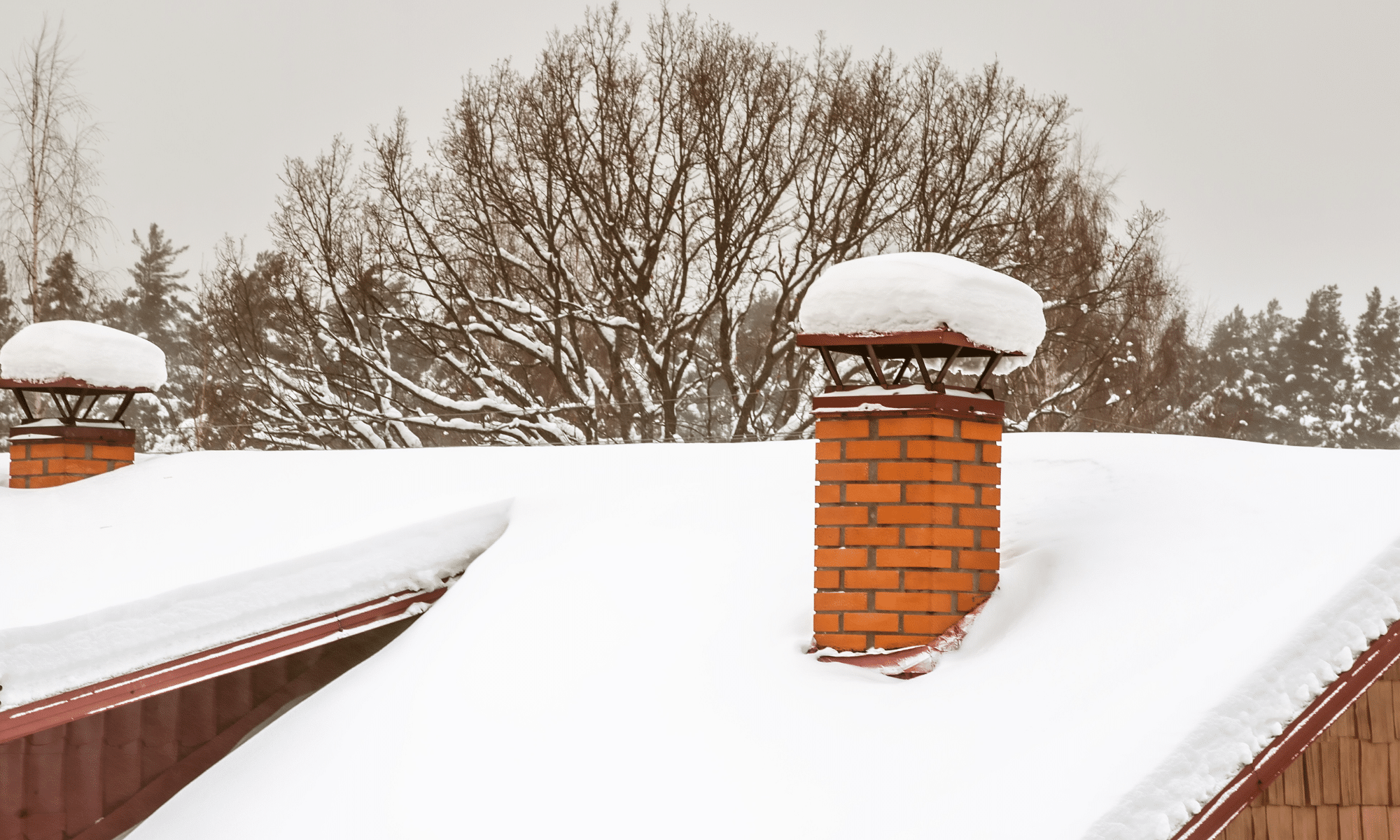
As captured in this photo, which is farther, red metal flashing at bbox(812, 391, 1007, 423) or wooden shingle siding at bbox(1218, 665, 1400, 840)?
red metal flashing at bbox(812, 391, 1007, 423)

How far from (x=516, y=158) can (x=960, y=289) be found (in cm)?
1337

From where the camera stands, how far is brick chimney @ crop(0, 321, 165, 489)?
22.8 ft

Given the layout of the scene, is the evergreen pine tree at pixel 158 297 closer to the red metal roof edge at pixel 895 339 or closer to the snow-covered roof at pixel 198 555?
the snow-covered roof at pixel 198 555

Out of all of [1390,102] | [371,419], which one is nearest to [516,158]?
[371,419]

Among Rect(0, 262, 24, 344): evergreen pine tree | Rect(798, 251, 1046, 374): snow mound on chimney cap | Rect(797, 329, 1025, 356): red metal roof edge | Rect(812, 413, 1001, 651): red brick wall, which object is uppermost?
Rect(0, 262, 24, 344): evergreen pine tree

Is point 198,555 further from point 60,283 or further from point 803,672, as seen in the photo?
point 60,283

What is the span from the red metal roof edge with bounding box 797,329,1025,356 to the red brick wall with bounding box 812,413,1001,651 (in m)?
0.29

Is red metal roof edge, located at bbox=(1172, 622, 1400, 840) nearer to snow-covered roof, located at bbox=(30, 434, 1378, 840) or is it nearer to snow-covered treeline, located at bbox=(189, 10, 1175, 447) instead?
snow-covered roof, located at bbox=(30, 434, 1378, 840)

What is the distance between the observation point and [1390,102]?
3197cm

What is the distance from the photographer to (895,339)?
3.88 meters

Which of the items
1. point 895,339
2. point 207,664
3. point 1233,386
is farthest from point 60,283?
point 1233,386

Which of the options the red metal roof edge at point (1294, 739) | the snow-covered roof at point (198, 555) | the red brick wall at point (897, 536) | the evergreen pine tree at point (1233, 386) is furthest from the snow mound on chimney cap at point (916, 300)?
the evergreen pine tree at point (1233, 386)

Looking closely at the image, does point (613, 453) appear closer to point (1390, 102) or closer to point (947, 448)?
point (947, 448)

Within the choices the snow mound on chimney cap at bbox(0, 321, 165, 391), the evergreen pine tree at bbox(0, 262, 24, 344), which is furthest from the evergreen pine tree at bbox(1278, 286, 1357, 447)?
the evergreen pine tree at bbox(0, 262, 24, 344)
